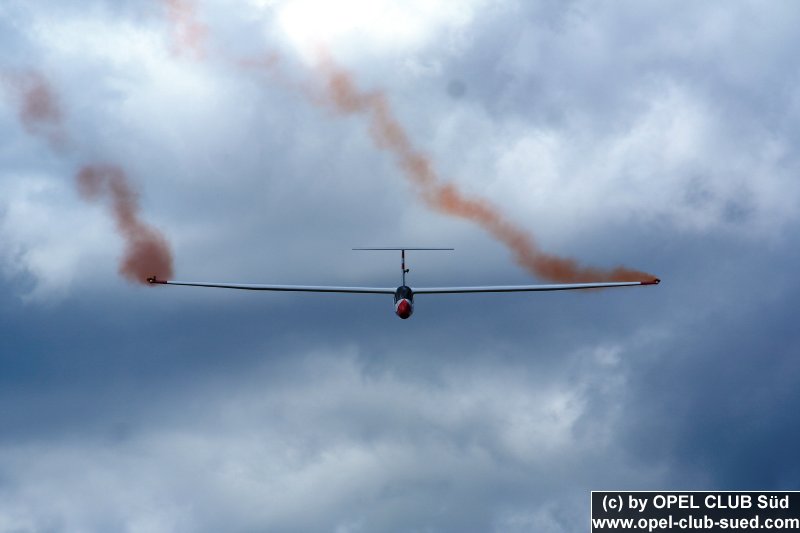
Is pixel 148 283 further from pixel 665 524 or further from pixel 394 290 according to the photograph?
pixel 665 524

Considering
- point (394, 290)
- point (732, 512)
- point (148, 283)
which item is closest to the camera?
point (732, 512)

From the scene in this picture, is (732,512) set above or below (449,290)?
below

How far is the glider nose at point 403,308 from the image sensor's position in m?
168

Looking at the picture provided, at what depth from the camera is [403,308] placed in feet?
550

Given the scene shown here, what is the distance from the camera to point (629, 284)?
16925 cm

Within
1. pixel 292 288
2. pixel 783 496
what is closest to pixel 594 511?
pixel 783 496

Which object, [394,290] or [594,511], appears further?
[394,290]

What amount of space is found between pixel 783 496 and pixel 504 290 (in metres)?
47.3

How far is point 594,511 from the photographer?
162 meters

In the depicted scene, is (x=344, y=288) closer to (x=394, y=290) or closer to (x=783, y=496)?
(x=394, y=290)

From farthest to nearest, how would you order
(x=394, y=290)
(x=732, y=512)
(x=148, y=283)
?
(x=394, y=290) → (x=148, y=283) → (x=732, y=512)

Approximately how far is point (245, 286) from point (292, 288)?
22.7 ft

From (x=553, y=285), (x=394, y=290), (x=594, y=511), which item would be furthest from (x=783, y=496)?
(x=394, y=290)

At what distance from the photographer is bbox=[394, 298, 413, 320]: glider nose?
168 m
